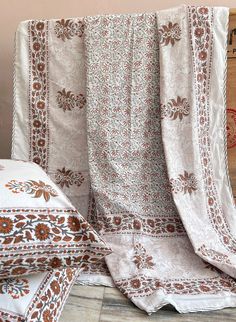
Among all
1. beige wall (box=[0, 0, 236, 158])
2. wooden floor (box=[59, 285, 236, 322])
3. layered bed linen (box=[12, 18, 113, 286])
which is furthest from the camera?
beige wall (box=[0, 0, 236, 158])

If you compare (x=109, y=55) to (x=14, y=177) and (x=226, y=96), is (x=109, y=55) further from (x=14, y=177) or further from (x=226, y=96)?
(x=14, y=177)

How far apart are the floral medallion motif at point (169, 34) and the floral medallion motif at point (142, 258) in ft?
2.29

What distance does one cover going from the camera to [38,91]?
4.50 ft

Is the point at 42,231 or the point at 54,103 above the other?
the point at 54,103

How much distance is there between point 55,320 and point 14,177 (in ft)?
1.19

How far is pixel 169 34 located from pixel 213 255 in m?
0.75

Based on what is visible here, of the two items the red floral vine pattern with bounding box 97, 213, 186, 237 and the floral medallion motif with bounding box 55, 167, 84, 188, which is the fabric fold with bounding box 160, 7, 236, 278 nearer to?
the red floral vine pattern with bounding box 97, 213, 186, 237

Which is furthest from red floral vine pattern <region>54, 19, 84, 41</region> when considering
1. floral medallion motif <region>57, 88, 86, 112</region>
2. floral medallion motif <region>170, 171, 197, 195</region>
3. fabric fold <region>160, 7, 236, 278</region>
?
floral medallion motif <region>170, 171, 197, 195</region>

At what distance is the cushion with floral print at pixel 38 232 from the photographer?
817mm

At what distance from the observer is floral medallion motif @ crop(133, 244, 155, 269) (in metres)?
1.16

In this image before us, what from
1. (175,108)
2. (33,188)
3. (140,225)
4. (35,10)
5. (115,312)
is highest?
(35,10)

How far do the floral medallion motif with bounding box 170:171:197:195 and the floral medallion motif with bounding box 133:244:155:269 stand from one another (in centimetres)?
23

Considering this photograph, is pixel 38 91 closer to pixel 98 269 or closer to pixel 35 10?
pixel 35 10

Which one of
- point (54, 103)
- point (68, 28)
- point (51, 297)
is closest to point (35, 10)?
point (68, 28)
